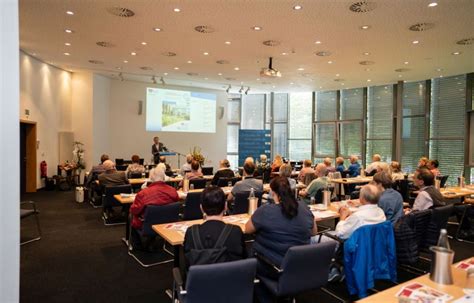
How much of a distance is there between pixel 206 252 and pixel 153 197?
2.17 meters

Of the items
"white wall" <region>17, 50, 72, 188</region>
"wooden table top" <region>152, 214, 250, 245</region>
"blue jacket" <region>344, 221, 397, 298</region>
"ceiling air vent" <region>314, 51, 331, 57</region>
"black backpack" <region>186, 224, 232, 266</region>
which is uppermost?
"ceiling air vent" <region>314, 51, 331, 57</region>

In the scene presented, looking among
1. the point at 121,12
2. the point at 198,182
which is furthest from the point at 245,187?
the point at 121,12

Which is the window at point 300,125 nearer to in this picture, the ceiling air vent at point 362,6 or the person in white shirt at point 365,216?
the ceiling air vent at point 362,6

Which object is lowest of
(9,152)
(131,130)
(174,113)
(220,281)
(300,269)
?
(300,269)

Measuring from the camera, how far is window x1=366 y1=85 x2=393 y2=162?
12.4m

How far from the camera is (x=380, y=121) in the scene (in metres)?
12.7

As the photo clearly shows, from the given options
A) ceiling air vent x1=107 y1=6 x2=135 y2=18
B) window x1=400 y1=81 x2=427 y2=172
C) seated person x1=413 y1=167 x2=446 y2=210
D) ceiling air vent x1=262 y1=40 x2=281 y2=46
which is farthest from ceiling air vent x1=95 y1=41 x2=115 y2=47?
window x1=400 y1=81 x2=427 y2=172

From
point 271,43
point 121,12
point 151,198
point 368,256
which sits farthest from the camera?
point 271,43

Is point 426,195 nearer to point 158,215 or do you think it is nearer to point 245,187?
point 245,187

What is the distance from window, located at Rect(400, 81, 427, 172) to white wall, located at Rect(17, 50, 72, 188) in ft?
39.1

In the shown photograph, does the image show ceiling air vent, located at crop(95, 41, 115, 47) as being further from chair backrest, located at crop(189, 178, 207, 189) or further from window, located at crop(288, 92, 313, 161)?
window, located at crop(288, 92, 313, 161)

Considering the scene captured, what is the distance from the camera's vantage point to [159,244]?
510cm

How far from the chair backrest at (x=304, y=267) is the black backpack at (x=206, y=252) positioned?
19.0 inches

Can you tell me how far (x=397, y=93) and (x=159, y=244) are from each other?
10.5 m
